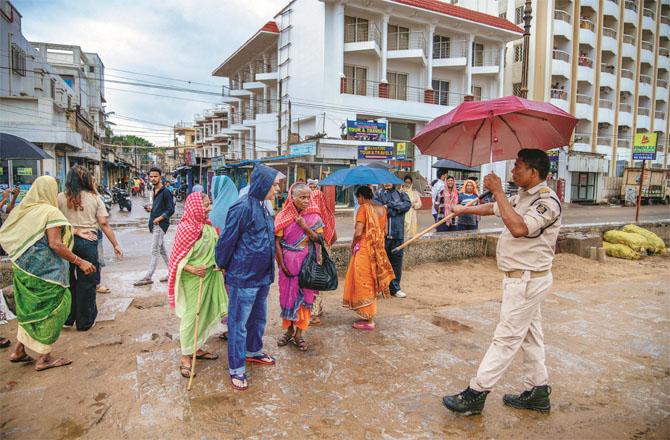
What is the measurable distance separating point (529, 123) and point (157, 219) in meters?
5.15

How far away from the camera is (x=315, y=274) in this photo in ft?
12.4

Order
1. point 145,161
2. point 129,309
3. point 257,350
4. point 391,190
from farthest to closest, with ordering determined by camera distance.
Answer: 1. point 145,161
2. point 391,190
3. point 129,309
4. point 257,350

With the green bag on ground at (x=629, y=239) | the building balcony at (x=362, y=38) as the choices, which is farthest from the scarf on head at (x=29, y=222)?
the building balcony at (x=362, y=38)

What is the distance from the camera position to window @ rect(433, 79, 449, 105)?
82.7 ft

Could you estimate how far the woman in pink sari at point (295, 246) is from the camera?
379 cm

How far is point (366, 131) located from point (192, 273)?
57.9 ft

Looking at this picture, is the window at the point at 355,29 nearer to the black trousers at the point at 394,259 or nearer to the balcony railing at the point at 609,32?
the black trousers at the point at 394,259

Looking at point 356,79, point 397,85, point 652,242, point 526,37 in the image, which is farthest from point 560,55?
point 652,242

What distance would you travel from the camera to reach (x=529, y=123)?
11.0 feet

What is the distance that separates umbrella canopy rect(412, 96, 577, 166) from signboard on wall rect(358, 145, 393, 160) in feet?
54.1

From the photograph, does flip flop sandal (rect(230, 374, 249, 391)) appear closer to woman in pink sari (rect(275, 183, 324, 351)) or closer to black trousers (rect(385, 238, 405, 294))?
woman in pink sari (rect(275, 183, 324, 351))

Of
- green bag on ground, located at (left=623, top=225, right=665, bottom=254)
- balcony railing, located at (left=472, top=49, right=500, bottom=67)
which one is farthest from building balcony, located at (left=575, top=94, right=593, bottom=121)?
green bag on ground, located at (left=623, top=225, right=665, bottom=254)

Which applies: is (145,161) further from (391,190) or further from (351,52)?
(391,190)

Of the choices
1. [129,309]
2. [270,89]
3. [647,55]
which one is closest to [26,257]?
[129,309]
